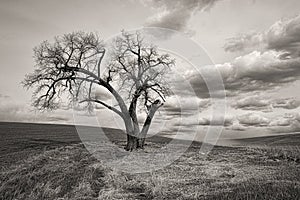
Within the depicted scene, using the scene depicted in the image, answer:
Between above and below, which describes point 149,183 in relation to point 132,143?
below

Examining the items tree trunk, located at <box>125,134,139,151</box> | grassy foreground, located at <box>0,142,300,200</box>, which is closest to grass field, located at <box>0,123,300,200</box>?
grassy foreground, located at <box>0,142,300,200</box>

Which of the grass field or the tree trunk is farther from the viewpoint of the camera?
the tree trunk

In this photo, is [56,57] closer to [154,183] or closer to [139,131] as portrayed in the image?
[139,131]

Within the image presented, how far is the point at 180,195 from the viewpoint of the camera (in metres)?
9.49

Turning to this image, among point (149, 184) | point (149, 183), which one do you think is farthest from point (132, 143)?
point (149, 184)

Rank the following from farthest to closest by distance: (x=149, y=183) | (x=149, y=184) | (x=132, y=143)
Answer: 1. (x=132, y=143)
2. (x=149, y=183)
3. (x=149, y=184)

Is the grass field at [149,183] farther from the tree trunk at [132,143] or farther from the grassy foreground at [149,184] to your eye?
the tree trunk at [132,143]

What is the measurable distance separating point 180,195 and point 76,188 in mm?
4653

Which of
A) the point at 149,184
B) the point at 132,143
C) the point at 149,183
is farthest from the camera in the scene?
the point at 132,143

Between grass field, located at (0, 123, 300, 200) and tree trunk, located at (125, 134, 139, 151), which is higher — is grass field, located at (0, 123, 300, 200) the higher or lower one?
the lower one

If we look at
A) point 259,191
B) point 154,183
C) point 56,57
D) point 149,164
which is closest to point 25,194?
point 154,183

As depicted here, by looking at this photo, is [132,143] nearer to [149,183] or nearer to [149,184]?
[149,183]

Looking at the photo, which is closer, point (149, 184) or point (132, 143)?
point (149, 184)

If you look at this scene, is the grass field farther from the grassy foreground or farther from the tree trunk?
the tree trunk
